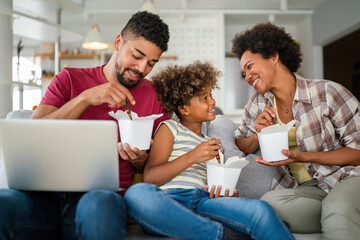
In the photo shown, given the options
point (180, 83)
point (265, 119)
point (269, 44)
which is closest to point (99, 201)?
point (180, 83)

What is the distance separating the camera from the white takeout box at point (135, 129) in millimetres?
1288

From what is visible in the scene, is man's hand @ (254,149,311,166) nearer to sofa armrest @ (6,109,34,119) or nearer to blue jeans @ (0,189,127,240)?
blue jeans @ (0,189,127,240)

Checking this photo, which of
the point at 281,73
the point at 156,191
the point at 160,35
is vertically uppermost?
the point at 160,35

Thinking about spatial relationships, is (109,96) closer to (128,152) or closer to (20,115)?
(128,152)

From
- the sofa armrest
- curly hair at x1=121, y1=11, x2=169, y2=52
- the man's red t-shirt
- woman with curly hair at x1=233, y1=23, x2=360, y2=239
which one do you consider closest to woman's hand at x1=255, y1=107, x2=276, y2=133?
woman with curly hair at x1=233, y1=23, x2=360, y2=239

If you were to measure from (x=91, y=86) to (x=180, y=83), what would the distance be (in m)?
0.44

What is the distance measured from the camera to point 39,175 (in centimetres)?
111

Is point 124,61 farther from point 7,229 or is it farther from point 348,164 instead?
point 348,164

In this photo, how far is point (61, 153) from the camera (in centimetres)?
107

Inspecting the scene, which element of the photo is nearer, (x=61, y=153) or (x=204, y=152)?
(x=61, y=153)

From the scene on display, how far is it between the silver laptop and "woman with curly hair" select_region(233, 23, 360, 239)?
76 centimetres

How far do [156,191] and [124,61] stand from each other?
26.9 inches

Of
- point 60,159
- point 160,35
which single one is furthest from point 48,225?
point 160,35

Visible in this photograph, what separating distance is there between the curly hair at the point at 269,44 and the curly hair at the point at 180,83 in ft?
0.88
